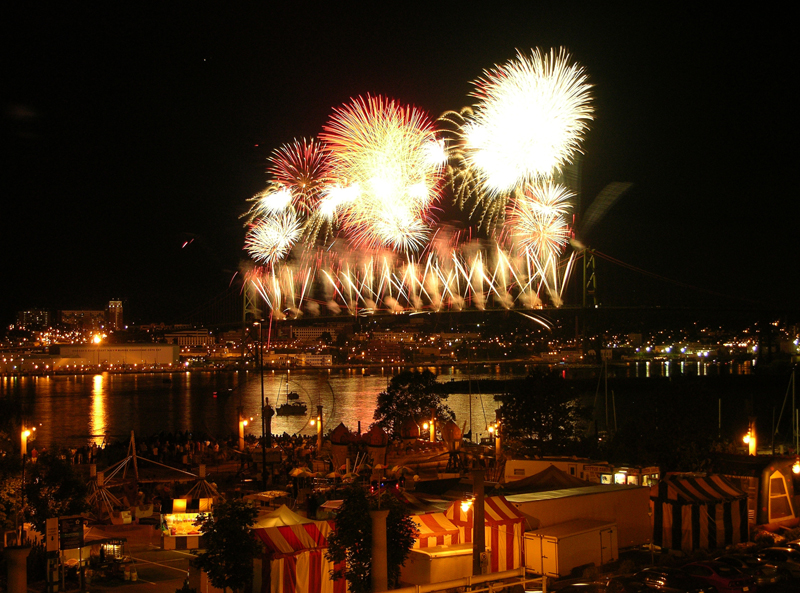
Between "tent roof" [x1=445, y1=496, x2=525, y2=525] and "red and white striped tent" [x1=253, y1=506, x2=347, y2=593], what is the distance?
2.89 ft

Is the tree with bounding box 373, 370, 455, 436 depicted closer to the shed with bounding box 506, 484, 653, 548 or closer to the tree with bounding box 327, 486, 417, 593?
the shed with bounding box 506, 484, 653, 548

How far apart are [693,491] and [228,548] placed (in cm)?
360

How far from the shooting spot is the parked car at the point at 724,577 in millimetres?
4316

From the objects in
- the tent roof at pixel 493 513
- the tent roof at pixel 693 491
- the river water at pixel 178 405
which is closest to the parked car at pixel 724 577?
the tent roof at pixel 693 491

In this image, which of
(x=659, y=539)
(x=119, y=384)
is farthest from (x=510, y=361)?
(x=659, y=539)

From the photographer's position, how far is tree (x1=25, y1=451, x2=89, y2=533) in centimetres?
533

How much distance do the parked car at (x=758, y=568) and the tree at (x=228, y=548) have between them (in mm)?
2948

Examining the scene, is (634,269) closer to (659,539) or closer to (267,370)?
(267,370)

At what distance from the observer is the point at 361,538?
11.6 ft

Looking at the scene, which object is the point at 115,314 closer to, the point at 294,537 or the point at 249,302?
the point at 249,302

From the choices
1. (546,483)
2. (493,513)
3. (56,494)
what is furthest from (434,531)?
(56,494)

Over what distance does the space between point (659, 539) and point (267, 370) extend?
49.2 meters

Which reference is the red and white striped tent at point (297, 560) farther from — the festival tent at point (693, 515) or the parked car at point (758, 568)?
the festival tent at point (693, 515)

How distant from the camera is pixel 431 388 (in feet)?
53.2
